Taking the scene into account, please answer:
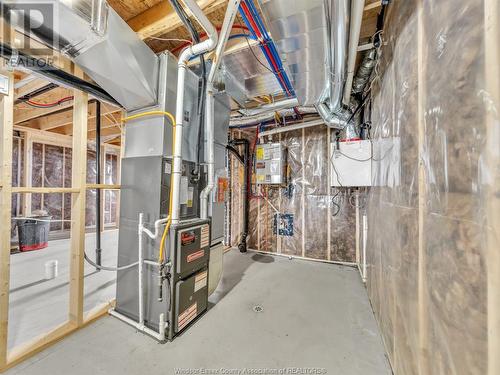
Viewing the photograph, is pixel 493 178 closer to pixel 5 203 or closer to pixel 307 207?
pixel 5 203

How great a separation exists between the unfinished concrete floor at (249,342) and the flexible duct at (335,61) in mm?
2302

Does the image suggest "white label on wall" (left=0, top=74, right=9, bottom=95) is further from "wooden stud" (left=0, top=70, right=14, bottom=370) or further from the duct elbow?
the duct elbow

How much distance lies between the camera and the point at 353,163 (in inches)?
106

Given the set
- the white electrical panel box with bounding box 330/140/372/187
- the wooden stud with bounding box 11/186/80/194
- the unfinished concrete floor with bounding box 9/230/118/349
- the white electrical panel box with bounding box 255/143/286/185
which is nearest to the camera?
the wooden stud with bounding box 11/186/80/194

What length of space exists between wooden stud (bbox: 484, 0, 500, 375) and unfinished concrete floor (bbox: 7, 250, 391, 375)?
1.26 meters

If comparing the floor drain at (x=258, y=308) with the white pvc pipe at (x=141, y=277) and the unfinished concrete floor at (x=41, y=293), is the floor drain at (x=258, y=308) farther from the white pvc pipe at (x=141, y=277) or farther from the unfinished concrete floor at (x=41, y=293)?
the unfinished concrete floor at (x=41, y=293)

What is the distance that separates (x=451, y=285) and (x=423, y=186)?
1.47 ft

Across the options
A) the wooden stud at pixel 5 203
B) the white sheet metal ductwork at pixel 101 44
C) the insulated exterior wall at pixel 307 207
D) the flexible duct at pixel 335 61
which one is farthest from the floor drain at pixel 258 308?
the flexible duct at pixel 335 61

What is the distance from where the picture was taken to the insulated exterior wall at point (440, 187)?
24.3 inches

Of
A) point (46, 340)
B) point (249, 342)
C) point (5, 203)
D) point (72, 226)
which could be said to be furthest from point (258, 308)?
point (5, 203)

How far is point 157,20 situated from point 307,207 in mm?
3280

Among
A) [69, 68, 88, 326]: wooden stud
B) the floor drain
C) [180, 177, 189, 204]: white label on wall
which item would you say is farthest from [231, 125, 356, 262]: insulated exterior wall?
[69, 68, 88, 326]: wooden stud

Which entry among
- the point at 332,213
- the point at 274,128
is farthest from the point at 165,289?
the point at 274,128

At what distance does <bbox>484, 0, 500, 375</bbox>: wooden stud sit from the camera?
0.55 metres
